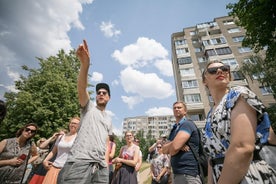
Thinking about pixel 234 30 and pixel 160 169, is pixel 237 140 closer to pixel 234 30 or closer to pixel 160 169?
pixel 160 169

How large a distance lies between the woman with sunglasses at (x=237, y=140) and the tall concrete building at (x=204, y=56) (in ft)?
86.2

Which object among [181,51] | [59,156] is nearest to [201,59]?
[181,51]

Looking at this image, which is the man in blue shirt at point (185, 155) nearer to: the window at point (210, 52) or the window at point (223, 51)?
the window at point (210, 52)

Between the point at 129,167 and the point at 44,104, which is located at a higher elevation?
the point at 44,104

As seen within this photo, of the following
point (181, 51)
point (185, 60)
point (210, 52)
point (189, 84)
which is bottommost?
point (189, 84)

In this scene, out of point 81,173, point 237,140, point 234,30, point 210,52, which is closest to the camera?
point 237,140

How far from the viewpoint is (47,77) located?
55.2ft

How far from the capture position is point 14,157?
361cm

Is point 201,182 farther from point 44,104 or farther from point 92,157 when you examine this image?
point 44,104

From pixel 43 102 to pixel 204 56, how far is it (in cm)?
3053

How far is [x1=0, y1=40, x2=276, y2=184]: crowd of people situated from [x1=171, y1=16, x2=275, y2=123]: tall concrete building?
81.8 ft

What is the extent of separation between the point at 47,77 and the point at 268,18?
Answer: 20096 mm

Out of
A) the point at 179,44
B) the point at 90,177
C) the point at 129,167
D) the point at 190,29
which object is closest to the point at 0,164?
the point at 90,177

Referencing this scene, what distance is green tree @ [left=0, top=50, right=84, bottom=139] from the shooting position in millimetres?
15055
